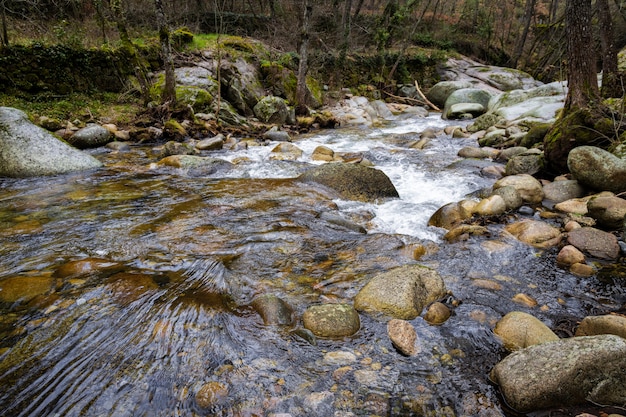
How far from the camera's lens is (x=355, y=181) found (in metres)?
6.29

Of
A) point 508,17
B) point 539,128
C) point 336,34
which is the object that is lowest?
point 539,128

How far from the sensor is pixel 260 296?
3131mm

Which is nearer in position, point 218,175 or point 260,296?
point 260,296

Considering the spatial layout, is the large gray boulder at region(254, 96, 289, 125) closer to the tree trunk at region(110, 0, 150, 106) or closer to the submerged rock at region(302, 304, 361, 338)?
the tree trunk at region(110, 0, 150, 106)

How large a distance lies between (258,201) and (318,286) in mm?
2706

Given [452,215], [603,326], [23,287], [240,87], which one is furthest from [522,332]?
[240,87]

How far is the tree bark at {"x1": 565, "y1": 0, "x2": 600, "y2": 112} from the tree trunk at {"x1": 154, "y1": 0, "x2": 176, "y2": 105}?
33.4 feet

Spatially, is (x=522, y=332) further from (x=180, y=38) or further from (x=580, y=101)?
(x=180, y=38)

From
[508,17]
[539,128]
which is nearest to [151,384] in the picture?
[539,128]

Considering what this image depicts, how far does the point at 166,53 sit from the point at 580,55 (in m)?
10.6

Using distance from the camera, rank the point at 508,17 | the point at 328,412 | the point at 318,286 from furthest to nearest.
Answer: the point at 508,17 → the point at 318,286 → the point at 328,412

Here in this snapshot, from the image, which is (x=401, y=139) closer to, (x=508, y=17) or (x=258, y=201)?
(x=258, y=201)

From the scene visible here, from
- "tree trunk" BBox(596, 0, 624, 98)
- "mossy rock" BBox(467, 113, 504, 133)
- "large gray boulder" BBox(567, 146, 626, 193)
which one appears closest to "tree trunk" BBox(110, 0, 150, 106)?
"mossy rock" BBox(467, 113, 504, 133)

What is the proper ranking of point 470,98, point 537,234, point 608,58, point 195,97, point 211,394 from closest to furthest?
point 211,394, point 537,234, point 608,58, point 195,97, point 470,98
